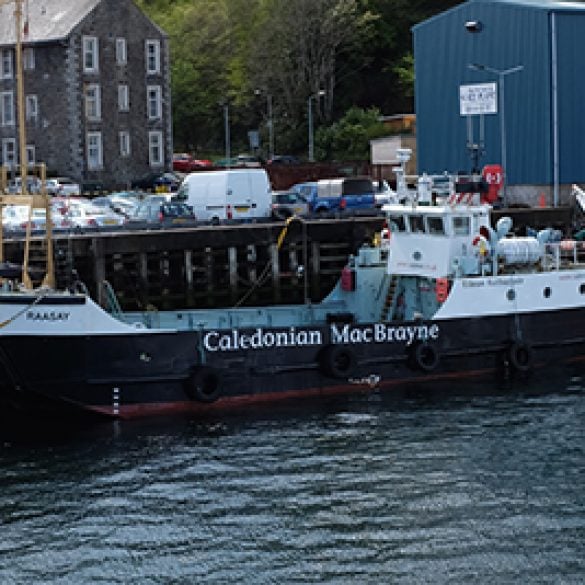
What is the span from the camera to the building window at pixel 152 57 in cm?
6875

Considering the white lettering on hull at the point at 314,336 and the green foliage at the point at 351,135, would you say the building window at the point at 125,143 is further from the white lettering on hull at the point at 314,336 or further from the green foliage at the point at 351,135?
the white lettering on hull at the point at 314,336

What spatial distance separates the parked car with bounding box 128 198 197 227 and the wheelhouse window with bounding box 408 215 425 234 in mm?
13523

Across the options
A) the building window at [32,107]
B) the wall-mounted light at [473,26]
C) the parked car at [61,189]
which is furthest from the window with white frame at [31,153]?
the wall-mounted light at [473,26]

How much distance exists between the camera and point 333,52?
255ft

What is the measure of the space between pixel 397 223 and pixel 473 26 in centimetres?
1965

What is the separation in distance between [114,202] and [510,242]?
2533 centimetres

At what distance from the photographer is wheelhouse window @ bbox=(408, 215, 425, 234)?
28.5m

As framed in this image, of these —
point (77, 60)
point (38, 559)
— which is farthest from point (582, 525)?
point (77, 60)

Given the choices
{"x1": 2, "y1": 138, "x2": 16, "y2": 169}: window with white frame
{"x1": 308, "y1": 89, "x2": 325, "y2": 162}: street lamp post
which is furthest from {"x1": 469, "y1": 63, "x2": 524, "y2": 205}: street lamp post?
{"x1": 2, "y1": 138, "x2": 16, "y2": 169}: window with white frame

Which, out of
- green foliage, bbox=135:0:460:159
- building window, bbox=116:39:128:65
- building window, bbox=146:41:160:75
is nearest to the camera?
building window, bbox=116:39:128:65

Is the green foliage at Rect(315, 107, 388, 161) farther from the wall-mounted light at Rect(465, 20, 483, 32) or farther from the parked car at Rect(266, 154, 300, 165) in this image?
the wall-mounted light at Rect(465, 20, 483, 32)

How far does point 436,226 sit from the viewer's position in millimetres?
28188

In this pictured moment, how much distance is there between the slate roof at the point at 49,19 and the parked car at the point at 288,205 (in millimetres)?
21467

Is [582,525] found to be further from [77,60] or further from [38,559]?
[77,60]
